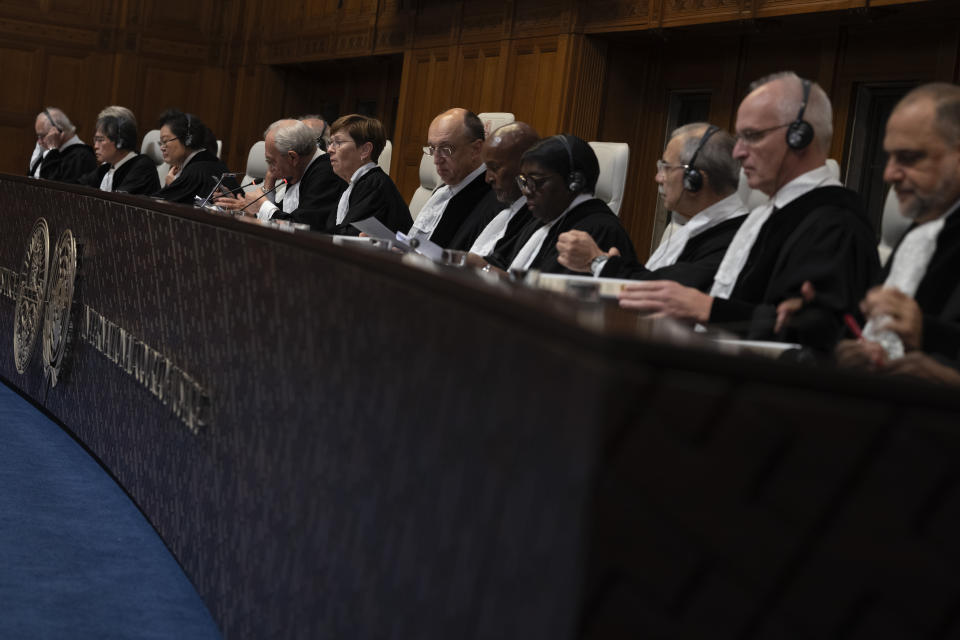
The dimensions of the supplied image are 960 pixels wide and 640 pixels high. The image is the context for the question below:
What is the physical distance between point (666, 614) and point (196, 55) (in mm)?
12207

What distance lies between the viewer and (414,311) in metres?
1.51

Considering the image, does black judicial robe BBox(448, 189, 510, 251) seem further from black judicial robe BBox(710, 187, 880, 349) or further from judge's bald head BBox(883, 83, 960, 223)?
judge's bald head BBox(883, 83, 960, 223)

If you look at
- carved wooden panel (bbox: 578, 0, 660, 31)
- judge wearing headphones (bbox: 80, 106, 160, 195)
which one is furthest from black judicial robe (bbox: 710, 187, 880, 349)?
judge wearing headphones (bbox: 80, 106, 160, 195)

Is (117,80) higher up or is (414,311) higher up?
(117,80)

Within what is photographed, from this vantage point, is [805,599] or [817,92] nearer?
[805,599]

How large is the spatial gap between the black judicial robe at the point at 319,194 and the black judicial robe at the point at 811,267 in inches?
129

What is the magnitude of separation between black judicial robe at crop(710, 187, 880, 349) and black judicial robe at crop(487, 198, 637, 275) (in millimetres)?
1024

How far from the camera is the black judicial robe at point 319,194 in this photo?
5633 millimetres

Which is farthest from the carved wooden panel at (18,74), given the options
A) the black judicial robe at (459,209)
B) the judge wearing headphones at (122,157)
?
the black judicial robe at (459,209)

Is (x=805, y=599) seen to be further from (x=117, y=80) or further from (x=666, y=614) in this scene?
(x=117, y=80)

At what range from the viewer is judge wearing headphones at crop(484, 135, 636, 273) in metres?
Answer: 3.72

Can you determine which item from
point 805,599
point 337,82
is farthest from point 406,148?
point 805,599

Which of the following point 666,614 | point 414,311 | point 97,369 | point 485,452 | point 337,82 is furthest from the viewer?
point 337,82

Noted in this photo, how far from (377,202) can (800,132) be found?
3.07m
